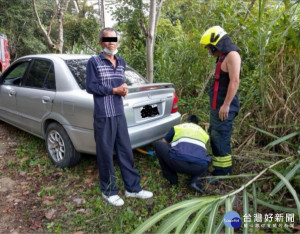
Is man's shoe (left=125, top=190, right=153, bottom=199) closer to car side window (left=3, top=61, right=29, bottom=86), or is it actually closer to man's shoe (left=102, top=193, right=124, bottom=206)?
man's shoe (left=102, top=193, right=124, bottom=206)

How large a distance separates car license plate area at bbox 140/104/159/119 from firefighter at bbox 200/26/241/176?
2.54ft

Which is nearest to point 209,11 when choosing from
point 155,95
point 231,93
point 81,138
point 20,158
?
point 155,95

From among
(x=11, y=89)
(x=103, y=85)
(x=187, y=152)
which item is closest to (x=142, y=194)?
(x=187, y=152)

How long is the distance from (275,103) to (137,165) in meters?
1.97

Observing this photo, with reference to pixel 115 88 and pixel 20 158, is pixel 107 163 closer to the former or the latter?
pixel 115 88

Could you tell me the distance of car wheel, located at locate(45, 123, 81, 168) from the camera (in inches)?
128

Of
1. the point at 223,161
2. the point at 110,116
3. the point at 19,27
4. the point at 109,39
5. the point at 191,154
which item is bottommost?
the point at 223,161

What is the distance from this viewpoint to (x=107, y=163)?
2.69 metres

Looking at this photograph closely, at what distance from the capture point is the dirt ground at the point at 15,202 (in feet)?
7.98

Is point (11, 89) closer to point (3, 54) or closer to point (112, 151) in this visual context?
point (112, 151)

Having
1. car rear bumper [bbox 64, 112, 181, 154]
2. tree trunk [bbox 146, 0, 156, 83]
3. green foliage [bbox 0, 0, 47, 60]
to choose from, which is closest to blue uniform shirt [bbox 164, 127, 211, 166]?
car rear bumper [bbox 64, 112, 181, 154]

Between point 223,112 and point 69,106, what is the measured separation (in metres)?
1.81

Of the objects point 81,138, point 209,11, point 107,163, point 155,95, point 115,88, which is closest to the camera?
point 115,88

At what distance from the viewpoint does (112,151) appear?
2682mm
